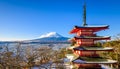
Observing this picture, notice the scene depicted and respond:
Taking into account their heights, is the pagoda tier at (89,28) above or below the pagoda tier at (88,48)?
above

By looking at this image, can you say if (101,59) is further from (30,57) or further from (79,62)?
(30,57)

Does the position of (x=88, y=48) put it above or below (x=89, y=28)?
below

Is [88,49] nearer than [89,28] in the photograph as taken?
Yes

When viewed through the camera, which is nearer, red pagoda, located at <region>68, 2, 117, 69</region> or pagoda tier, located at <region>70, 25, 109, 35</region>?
red pagoda, located at <region>68, 2, 117, 69</region>

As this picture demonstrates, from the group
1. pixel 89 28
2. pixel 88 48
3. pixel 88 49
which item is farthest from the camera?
pixel 89 28

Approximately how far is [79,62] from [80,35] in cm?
293

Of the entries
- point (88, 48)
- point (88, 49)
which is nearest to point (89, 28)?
point (88, 48)

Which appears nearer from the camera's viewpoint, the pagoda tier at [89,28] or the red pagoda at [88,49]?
the red pagoda at [88,49]

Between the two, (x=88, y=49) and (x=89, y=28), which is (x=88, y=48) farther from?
(x=89, y=28)

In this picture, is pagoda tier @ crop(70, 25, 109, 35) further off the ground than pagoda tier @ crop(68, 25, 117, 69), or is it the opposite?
pagoda tier @ crop(70, 25, 109, 35)

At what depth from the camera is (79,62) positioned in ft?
67.9

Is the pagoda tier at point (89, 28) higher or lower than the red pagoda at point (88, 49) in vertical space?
Result: higher

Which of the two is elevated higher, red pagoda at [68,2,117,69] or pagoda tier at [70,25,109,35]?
pagoda tier at [70,25,109,35]

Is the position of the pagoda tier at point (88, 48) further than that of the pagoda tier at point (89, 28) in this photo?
No
